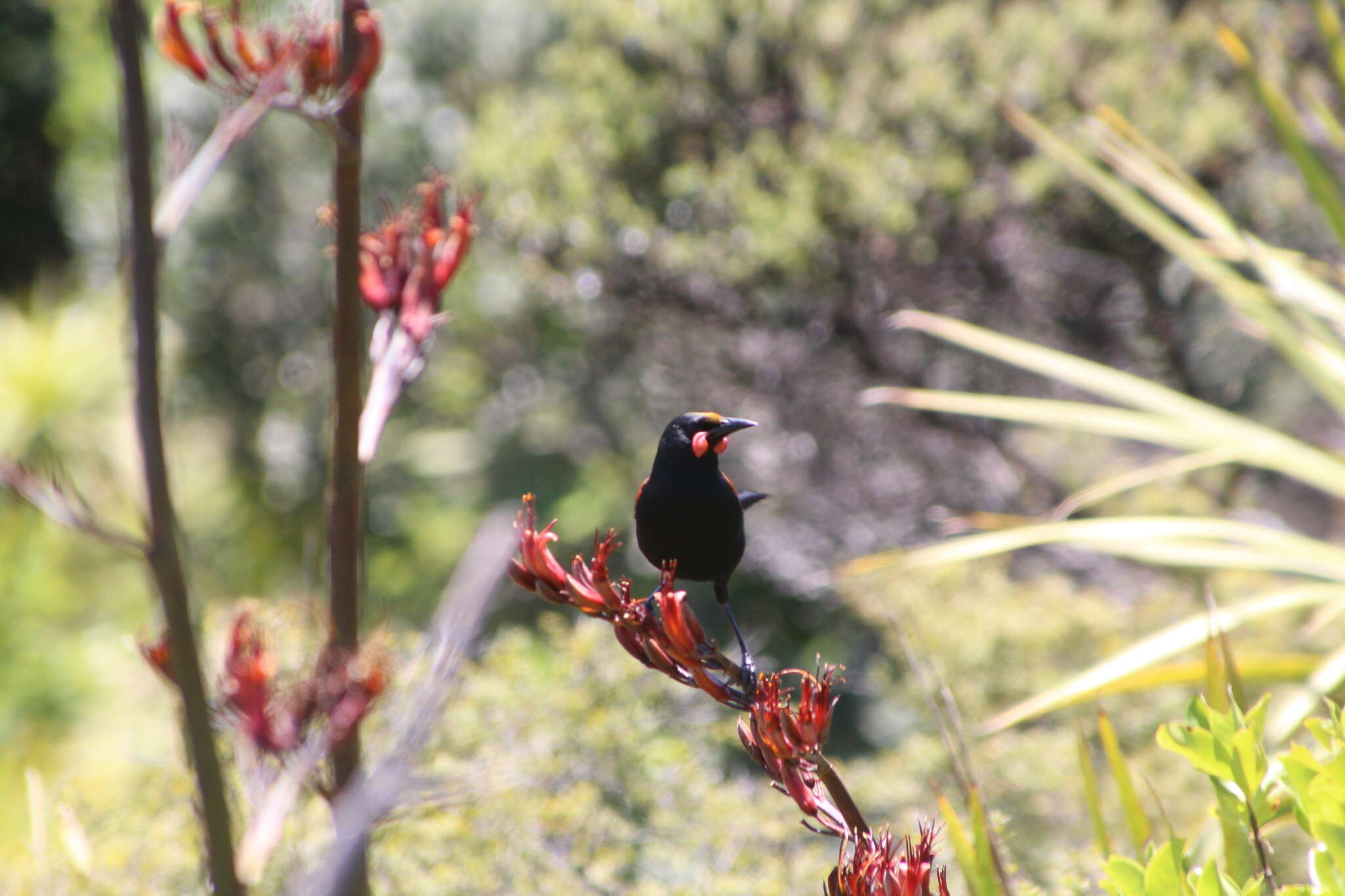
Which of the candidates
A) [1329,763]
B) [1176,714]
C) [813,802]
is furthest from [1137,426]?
[813,802]

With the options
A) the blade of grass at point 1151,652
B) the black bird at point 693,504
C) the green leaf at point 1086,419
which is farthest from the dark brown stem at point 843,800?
the green leaf at point 1086,419

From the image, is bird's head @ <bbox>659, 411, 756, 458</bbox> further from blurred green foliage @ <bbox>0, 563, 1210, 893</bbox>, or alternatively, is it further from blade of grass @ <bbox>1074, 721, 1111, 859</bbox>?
blade of grass @ <bbox>1074, 721, 1111, 859</bbox>

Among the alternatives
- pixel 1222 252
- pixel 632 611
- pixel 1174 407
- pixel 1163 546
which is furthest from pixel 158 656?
pixel 1222 252

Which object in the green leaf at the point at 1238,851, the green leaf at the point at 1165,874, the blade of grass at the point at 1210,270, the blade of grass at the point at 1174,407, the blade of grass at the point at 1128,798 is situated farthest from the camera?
the blade of grass at the point at 1210,270

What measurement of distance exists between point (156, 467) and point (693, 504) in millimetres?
362

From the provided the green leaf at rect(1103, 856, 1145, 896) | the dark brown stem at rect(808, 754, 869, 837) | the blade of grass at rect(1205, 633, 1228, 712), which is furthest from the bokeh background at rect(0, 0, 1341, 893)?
the dark brown stem at rect(808, 754, 869, 837)

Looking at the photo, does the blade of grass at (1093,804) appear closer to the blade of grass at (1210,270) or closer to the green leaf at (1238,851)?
the green leaf at (1238,851)

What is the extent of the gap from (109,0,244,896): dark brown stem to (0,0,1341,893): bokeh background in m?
2.02

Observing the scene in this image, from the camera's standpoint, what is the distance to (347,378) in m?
0.93

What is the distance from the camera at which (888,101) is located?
5.01 metres

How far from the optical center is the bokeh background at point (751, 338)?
3896 millimetres

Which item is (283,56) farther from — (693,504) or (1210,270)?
(1210,270)

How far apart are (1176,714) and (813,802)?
303cm

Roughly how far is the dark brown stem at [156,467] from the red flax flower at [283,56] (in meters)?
0.20
